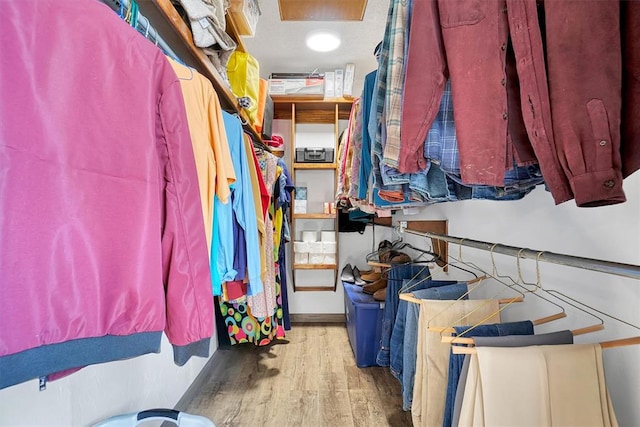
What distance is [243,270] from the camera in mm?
1116

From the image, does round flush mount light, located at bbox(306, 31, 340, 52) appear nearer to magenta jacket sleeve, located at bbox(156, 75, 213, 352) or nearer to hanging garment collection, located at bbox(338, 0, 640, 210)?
hanging garment collection, located at bbox(338, 0, 640, 210)

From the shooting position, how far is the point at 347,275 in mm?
2607

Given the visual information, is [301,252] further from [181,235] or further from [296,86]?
[181,235]

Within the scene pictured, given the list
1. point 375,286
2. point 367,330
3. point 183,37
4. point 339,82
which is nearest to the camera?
point 183,37

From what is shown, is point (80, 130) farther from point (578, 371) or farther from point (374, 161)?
point (578, 371)

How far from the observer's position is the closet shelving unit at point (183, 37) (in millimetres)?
861

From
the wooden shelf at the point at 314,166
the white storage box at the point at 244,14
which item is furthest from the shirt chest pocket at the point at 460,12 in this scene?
the wooden shelf at the point at 314,166

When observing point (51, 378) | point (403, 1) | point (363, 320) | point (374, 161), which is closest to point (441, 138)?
point (374, 161)

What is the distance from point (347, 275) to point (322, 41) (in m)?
1.91

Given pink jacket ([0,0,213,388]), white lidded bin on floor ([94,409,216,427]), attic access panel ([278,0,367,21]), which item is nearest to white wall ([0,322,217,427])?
white lidded bin on floor ([94,409,216,427])

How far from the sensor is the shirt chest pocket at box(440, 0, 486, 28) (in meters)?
0.56

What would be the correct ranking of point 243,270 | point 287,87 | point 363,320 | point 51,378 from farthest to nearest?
point 287,87, point 363,320, point 243,270, point 51,378

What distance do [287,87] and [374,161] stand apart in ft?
5.90

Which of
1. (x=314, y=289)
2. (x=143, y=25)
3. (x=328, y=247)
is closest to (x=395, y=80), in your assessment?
(x=143, y=25)
